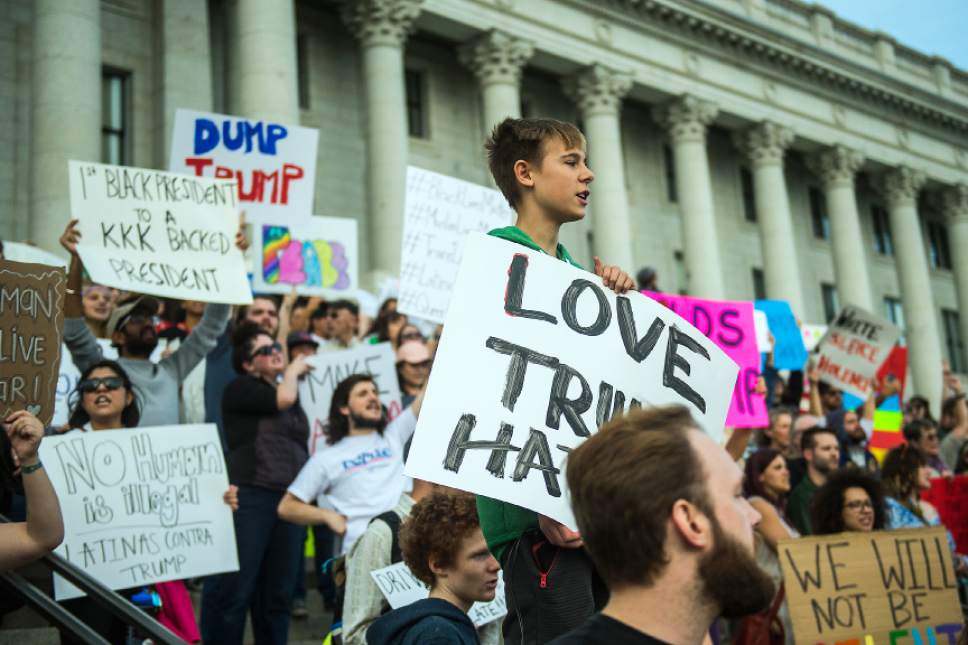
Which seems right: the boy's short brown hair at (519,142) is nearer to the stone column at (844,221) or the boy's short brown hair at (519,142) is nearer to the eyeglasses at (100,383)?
the eyeglasses at (100,383)

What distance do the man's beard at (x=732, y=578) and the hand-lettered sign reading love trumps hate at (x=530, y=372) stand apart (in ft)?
3.46

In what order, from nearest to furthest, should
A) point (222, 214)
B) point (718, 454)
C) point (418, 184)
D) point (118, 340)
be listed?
point (718, 454) < point (118, 340) < point (222, 214) < point (418, 184)

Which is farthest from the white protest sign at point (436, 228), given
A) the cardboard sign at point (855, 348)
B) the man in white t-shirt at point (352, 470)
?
the cardboard sign at point (855, 348)

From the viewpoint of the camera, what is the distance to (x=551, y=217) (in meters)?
4.03

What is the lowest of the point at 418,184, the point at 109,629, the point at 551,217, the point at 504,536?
the point at 109,629

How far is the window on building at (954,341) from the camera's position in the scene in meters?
42.4

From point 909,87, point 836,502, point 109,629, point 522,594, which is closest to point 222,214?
point 109,629

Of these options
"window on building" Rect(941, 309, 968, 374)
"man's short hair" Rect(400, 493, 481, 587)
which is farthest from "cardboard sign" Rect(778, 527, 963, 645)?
"window on building" Rect(941, 309, 968, 374)

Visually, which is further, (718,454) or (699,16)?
(699,16)

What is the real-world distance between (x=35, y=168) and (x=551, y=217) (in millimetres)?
14795

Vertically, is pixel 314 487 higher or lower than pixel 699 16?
lower

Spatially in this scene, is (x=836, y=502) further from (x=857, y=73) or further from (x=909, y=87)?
(x=909, y=87)

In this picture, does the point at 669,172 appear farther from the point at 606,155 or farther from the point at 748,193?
the point at 606,155

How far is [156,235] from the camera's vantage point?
8086mm
